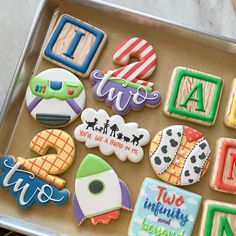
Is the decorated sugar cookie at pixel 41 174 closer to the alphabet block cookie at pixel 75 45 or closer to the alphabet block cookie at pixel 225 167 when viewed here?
the alphabet block cookie at pixel 75 45

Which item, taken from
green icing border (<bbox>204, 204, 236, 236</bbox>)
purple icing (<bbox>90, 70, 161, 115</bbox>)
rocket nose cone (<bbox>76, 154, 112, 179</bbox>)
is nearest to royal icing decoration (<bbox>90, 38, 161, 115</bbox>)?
purple icing (<bbox>90, 70, 161, 115</bbox>)

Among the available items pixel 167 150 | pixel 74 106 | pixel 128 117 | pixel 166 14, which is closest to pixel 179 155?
pixel 167 150

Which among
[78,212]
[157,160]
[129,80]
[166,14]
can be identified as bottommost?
[78,212]

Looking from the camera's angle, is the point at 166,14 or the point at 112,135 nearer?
the point at 112,135

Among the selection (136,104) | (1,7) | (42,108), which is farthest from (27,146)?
(1,7)

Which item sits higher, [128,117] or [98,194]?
[128,117]

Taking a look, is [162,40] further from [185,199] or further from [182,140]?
[185,199]

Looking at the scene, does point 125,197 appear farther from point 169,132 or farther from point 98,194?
point 169,132

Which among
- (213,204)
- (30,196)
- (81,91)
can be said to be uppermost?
(81,91)
